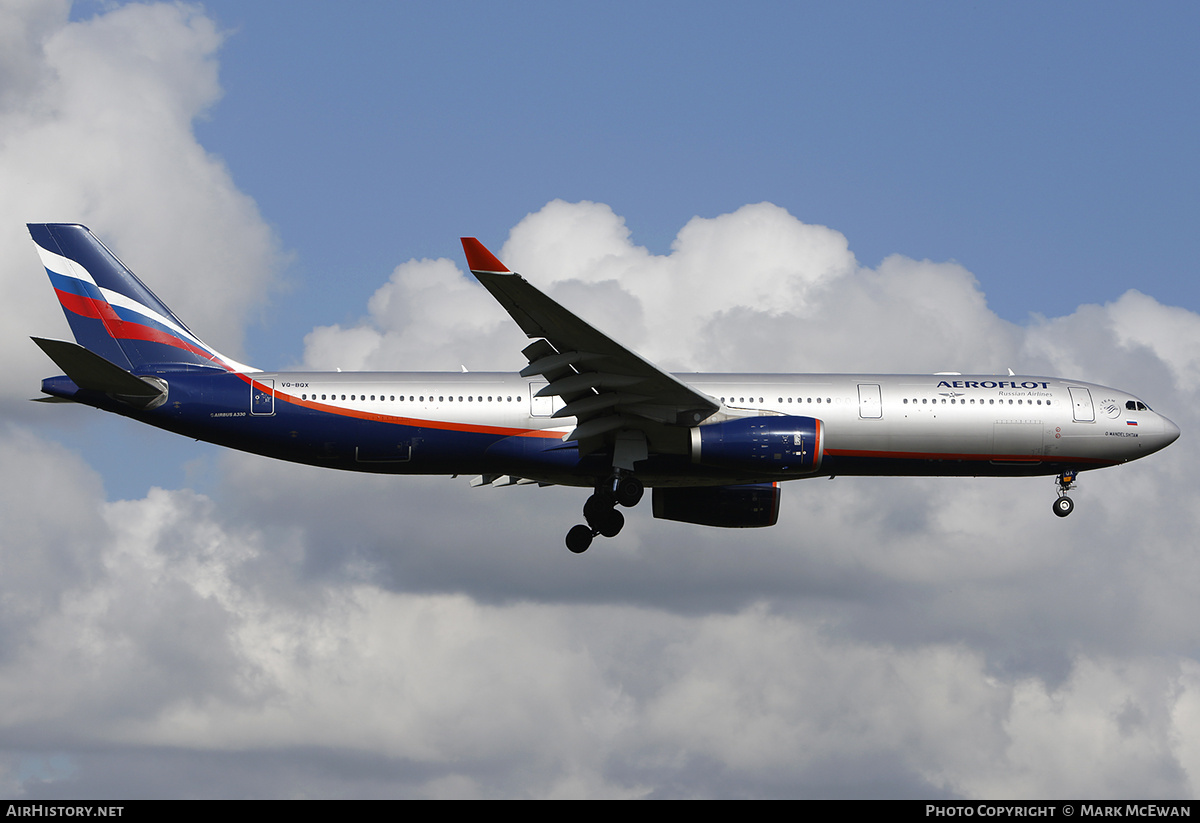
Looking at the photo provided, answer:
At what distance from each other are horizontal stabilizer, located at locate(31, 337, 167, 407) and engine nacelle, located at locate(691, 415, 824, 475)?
592 inches

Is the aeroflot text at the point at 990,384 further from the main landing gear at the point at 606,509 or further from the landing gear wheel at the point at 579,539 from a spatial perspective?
the landing gear wheel at the point at 579,539

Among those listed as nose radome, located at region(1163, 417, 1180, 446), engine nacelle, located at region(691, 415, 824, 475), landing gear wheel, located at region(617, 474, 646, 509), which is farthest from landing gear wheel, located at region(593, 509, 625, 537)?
nose radome, located at region(1163, 417, 1180, 446)

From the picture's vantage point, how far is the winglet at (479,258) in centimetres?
2773

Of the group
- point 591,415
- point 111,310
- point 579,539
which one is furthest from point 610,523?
point 111,310

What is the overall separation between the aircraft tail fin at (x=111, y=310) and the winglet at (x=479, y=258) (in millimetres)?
12347

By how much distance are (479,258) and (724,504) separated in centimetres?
1521

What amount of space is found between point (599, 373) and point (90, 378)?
45.0ft

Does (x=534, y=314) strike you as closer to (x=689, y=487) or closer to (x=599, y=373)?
(x=599, y=373)

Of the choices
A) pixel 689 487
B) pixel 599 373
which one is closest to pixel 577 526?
pixel 689 487

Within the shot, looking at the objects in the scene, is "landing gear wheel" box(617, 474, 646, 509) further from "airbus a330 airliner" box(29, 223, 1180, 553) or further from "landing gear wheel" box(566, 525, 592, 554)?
"landing gear wheel" box(566, 525, 592, 554)

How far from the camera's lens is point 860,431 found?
36156mm
